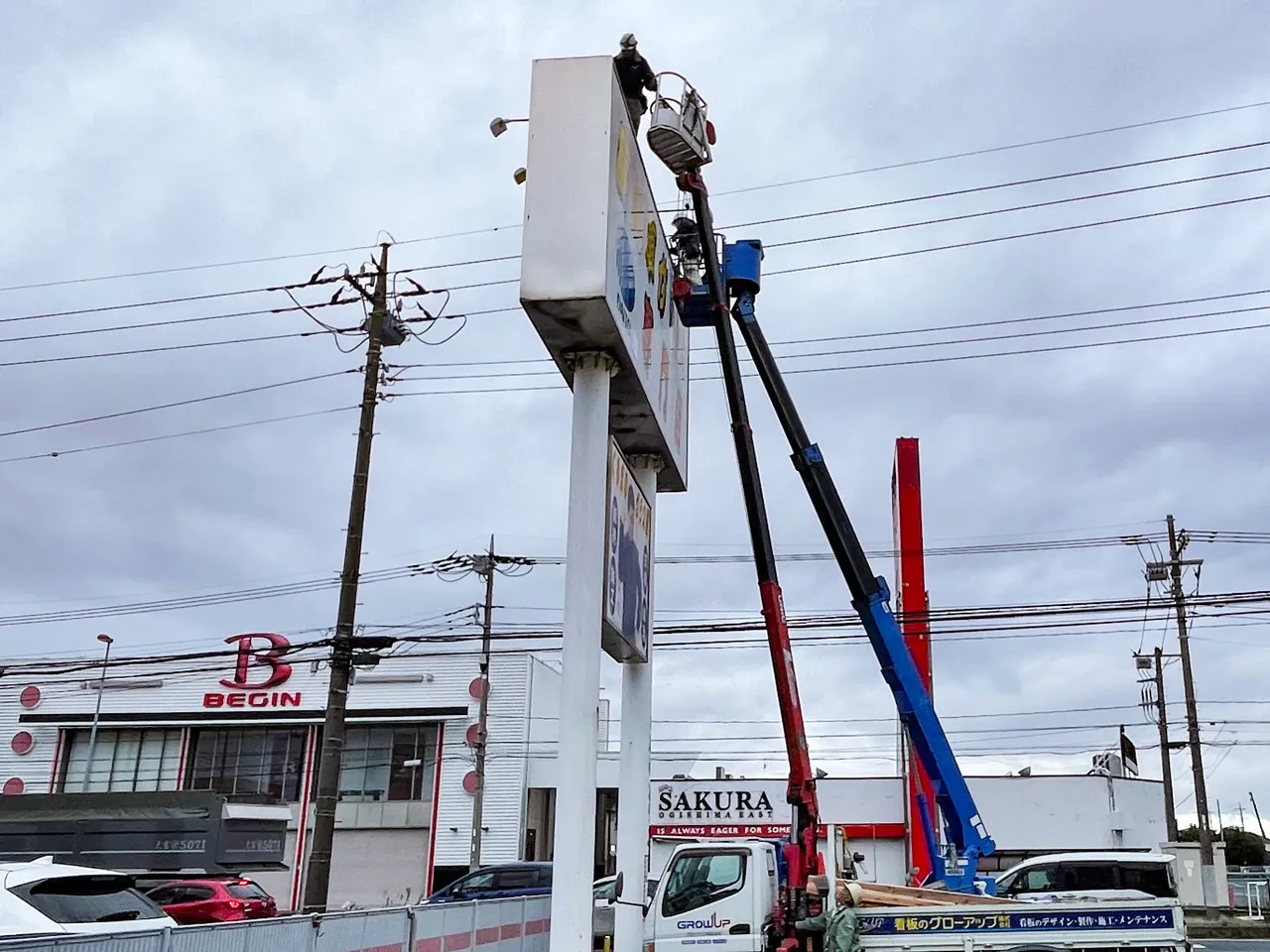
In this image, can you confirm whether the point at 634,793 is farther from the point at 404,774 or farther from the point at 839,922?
the point at 404,774

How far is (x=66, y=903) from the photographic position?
10078 millimetres

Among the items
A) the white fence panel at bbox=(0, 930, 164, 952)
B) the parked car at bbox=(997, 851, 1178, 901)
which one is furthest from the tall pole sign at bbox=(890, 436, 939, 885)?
the white fence panel at bbox=(0, 930, 164, 952)

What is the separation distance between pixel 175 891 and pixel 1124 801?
2945 cm

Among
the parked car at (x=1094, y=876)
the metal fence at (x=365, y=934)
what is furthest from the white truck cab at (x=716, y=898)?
the parked car at (x=1094, y=876)

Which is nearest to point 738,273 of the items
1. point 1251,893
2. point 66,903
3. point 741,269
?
point 741,269

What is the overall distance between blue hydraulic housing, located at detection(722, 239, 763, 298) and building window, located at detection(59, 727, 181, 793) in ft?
121

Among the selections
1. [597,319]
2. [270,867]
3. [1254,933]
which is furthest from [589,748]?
[1254,933]

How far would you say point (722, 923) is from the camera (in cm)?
1284

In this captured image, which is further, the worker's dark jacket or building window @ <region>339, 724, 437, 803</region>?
building window @ <region>339, 724, 437, 803</region>

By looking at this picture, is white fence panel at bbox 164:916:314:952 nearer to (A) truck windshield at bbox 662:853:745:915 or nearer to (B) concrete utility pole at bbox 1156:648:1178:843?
(A) truck windshield at bbox 662:853:745:915

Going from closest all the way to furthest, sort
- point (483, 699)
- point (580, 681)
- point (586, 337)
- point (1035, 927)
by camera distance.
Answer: point (580, 681)
point (586, 337)
point (1035, 927)
point (483, 699)

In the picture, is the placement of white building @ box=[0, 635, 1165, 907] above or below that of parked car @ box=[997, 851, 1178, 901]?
above

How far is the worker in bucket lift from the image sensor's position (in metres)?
10.9

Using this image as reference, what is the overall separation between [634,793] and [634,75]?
6982mm
